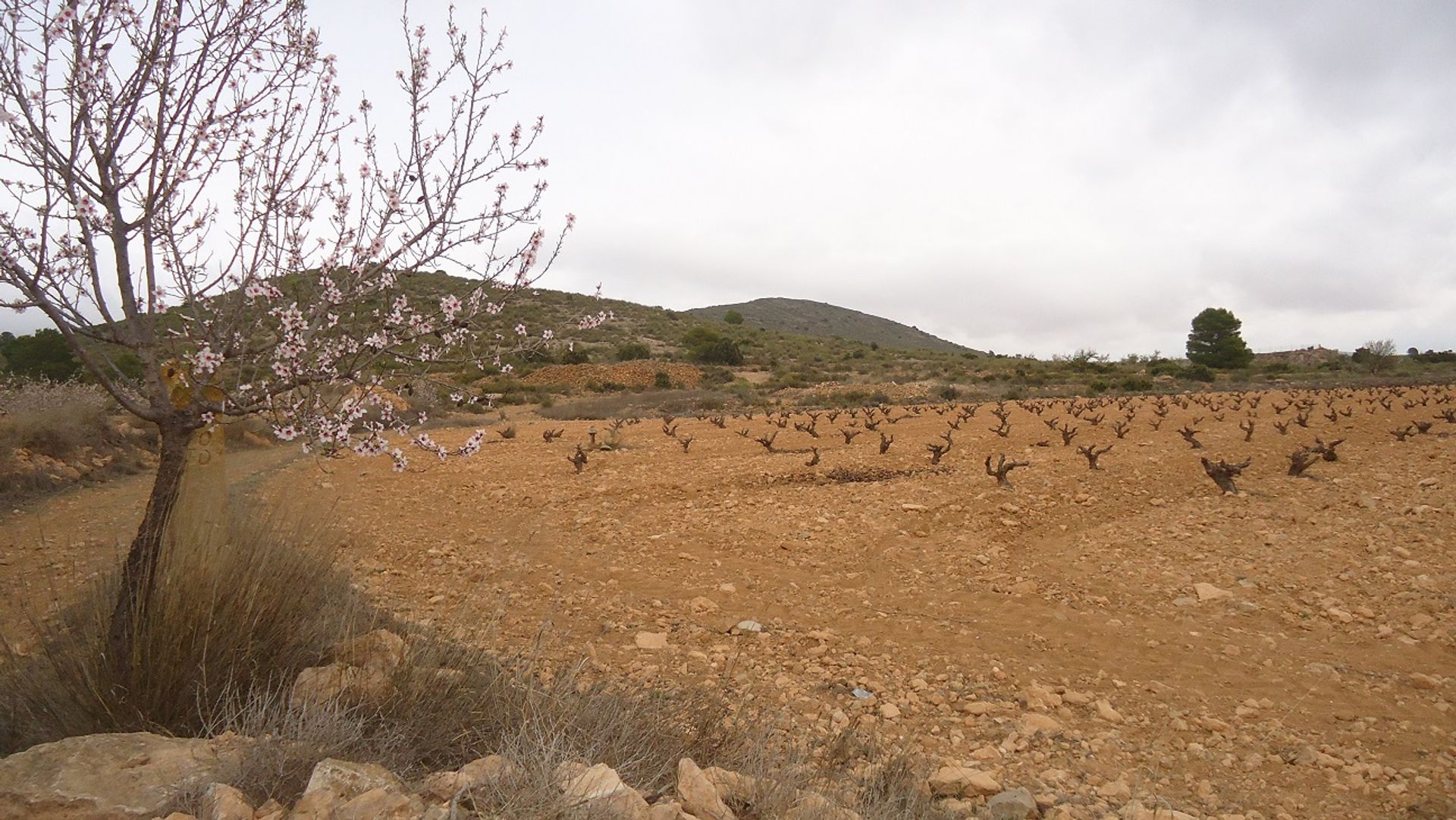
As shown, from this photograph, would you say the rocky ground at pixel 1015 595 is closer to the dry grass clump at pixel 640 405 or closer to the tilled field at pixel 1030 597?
the tilled field at pixel 1030 597

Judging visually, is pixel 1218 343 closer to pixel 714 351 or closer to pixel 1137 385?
pixel 1137 385

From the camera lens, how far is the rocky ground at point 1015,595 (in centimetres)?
351

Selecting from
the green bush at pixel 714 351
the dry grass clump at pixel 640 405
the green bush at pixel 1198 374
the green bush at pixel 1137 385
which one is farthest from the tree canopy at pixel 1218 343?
the dry grass clump at pixel 640 405

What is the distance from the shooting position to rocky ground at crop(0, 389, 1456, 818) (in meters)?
3.51

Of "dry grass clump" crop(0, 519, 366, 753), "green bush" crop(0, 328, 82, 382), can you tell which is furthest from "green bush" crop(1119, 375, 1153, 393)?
"green bush" crop(0, 328, 82, 382)

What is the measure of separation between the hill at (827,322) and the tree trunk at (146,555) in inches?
2694

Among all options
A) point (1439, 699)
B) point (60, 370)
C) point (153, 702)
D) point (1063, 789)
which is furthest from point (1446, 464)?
point (60, 370)

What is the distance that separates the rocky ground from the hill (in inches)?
2483

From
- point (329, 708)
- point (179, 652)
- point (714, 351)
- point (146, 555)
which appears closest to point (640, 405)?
point (714, 351)

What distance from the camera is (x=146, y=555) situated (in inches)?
124

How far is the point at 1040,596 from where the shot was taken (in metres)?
5.50

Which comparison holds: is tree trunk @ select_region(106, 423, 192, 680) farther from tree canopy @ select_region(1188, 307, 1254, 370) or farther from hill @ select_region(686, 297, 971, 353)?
hill @ select_region(686, 297, 971, 353)

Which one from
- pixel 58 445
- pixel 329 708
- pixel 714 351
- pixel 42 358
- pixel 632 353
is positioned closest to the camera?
pixel 329 708

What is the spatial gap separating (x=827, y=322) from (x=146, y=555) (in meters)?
80.7
